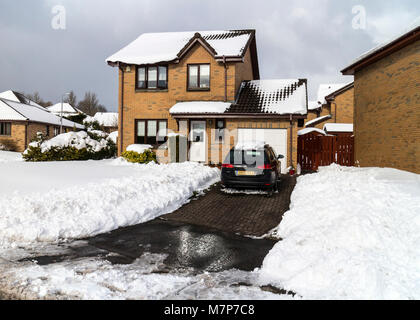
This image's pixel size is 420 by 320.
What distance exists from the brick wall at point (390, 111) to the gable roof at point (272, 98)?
2.91 metres

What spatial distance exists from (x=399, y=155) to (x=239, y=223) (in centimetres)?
859

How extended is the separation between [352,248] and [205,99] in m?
14.1

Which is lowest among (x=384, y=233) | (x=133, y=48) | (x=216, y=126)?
(x=384, y=233)

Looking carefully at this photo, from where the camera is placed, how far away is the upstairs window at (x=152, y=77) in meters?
18.2

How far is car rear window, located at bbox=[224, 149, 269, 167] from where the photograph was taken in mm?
9992

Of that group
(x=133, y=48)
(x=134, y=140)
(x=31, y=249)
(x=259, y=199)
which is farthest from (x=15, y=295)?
(x=133, y=48)

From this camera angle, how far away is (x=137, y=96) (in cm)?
1836

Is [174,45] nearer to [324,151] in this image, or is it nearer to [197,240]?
[324,151]

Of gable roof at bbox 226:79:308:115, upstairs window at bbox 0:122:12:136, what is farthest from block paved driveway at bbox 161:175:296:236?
upstairs window at bbox 0:122:12:136

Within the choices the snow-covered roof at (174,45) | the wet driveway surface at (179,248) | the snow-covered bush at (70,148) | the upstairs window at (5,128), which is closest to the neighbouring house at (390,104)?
the snow-covered roof at (174,45)

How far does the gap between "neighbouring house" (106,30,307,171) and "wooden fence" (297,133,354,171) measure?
1.42m

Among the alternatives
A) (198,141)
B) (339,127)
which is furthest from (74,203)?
(339,127)

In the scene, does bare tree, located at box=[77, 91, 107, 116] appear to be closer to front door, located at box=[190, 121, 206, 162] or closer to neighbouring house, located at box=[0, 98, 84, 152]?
neighbouring house, located at box=[0, 98, 84, 152]
